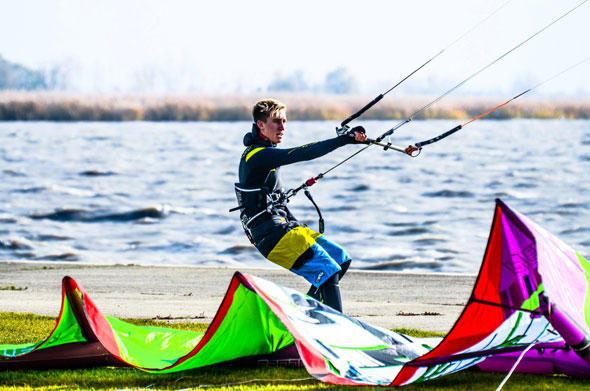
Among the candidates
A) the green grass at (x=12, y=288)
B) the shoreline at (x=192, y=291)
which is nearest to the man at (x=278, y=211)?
the shoreline at (x=192, y=291)

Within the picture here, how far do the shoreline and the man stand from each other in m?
2.05

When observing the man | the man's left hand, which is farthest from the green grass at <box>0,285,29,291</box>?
the man's left hand

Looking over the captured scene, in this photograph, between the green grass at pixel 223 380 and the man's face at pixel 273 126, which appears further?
the man's face at pixel 273 126

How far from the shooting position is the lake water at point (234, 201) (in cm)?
2172

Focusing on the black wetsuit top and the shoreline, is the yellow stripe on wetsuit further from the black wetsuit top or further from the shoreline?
the shoreline

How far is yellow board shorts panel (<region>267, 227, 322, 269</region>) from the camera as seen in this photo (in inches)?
244

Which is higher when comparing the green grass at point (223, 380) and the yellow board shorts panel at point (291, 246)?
the yellow board shorts panel at point (291, 246)

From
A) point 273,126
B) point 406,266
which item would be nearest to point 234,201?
point 406,266

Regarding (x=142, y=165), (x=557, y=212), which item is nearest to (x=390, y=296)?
(x=557, y=212)

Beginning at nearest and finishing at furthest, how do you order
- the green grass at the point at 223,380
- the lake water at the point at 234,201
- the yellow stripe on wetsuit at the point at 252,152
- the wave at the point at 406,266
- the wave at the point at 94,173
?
the green grass at the point at 223,380 → the yellow stripe on wetsuit at the point at 252,152 → the wave at the point at 406,266 → the lake water at the point at 234,201 → the wave at the point at 94,173

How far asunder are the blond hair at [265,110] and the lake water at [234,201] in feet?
37.4

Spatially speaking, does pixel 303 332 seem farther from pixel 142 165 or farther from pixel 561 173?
pixel 142 165

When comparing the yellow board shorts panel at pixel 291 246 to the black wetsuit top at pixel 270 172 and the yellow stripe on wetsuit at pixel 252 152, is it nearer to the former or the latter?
the black wetsuit top at pixel 270 172

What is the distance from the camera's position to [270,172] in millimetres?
6438
